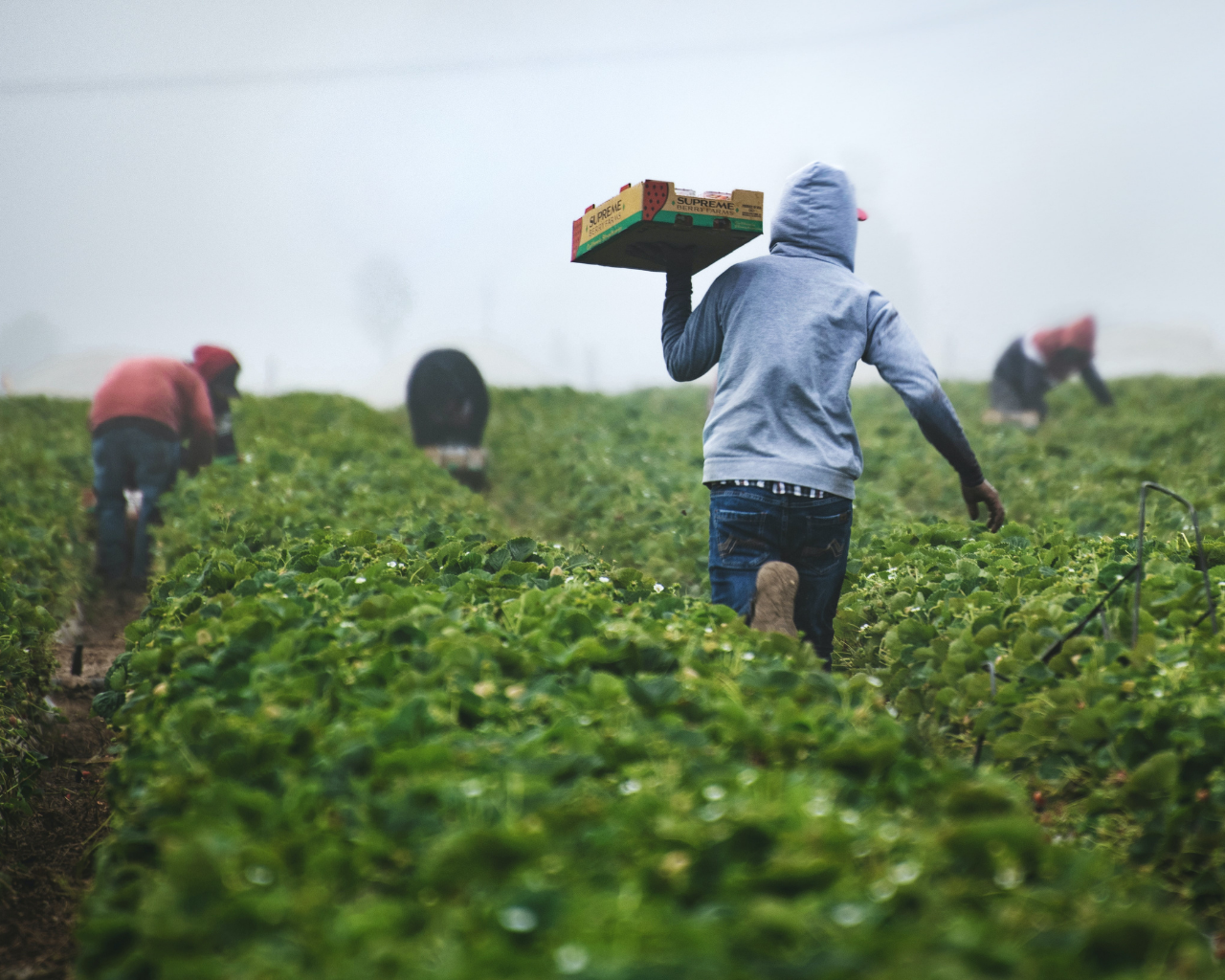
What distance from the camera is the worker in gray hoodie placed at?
303cm

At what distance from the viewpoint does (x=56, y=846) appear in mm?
3275

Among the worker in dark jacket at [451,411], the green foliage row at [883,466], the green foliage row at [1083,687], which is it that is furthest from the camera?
the worker in dark jacket at [451,411]

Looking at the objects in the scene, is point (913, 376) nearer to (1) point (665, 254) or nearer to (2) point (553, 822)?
(1) point (665, 254)

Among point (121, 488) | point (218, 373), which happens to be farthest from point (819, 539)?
point (218, 373)

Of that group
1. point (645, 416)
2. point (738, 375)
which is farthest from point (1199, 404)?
point (738, 375)

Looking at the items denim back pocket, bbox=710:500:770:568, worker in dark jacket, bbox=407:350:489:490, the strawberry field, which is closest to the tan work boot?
denim back pocket, bbox=710:500:770:568

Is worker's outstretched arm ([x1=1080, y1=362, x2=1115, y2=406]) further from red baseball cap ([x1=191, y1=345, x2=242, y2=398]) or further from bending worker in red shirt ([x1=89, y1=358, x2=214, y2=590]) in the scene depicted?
bending worker in red shirt ([x1=89, y1=358, x2=214, y2=590])

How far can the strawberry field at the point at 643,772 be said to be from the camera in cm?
129

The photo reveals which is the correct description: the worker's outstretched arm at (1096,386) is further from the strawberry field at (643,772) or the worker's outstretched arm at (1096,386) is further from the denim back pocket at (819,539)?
the denim back pocket at (819,539)

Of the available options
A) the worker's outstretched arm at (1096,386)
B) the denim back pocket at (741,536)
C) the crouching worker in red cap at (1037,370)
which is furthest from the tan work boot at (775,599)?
the worker's outstretched arm at (1096,386)

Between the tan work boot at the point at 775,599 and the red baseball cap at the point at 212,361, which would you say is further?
the red baseball cap at the point at 212,361

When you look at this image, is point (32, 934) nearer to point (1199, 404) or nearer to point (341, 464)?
point (341, 464)

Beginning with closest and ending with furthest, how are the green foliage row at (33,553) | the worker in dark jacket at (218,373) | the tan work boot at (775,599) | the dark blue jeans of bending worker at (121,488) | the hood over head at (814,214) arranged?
the tan work boot at (775,599) < the hood over head at (814,214) < the green foliage row at (33,553) < the dark blue jeans of bending worker at (121,488) < the worker in dark jacket at (218,373)

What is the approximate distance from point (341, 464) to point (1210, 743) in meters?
6.63
